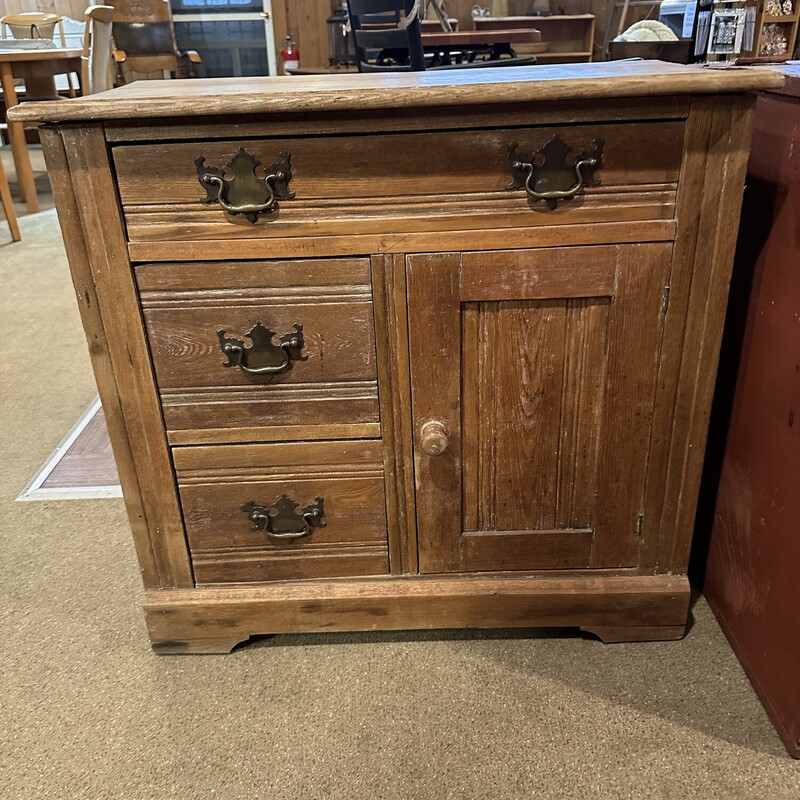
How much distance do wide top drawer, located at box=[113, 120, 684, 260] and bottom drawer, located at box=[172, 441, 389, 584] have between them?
315 mm

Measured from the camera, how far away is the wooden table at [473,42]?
13.8 ft

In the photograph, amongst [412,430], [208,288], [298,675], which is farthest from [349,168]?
[298,675]

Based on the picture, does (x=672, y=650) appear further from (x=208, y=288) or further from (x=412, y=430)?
(x=208, y=288)

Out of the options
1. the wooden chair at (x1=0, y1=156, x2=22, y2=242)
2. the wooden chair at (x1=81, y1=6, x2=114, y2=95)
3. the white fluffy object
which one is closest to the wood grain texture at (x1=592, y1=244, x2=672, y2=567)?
the white fluffy object

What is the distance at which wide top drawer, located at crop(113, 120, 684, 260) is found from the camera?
93 centimetres

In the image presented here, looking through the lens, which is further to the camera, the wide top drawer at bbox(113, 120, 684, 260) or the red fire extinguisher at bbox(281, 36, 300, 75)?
the red fire extinguisher at bbox(281, 36, 300, 75)

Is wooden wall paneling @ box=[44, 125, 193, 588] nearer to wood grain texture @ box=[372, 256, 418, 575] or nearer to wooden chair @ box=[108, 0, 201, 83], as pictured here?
wood grain texture @ box=[372, 256, 418, 575]

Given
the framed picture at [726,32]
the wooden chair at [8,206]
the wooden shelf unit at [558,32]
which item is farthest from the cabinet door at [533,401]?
the wooden shelf unit at [558,32]

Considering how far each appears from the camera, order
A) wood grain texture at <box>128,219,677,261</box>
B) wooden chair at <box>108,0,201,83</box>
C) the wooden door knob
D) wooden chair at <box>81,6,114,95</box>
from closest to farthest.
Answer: wood grain texture at <box>128,219,677,261</box>
the wooden door knob
wooden chair at <box>81,6,114,95</box>
wooden chair at <box>108,0,201,83</box>

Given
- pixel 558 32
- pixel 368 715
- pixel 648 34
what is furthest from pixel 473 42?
pixel 368 715

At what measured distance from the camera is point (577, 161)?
36.8 inches

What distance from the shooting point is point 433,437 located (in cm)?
108

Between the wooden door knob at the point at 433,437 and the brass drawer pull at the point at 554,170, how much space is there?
35 cm

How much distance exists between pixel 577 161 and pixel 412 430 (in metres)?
0.44
